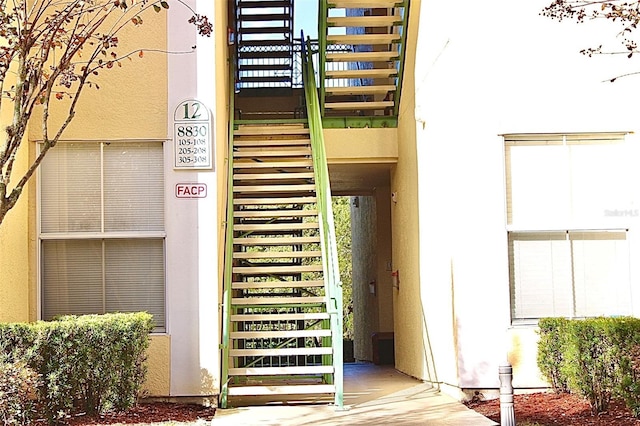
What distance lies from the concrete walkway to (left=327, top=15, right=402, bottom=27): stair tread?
507cm

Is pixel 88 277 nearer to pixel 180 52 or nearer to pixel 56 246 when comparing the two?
pixel 56 246

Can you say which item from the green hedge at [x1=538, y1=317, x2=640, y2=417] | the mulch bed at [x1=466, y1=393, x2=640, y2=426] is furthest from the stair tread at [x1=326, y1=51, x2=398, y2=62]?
the green hedge at [x1=538, y1=317, x2=640, y2=417]

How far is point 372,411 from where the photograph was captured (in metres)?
8.95

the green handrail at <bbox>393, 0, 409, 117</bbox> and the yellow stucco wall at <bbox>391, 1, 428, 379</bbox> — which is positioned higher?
the green handrail at <bbox>393, 0, 409, 117</bbox>

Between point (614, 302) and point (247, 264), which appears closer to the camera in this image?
point (614, 302)

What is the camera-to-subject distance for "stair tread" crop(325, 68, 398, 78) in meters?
13.0

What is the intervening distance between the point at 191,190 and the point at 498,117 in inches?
131

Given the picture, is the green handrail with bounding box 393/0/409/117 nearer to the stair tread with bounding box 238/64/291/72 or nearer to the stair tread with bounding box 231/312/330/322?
the stair tread with bounding box 238/64/291/72

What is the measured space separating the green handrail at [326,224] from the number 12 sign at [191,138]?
1.72 meters

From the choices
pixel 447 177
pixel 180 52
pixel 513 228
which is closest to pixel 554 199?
pixel 513 228

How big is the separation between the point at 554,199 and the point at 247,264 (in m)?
4.79

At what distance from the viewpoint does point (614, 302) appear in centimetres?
951

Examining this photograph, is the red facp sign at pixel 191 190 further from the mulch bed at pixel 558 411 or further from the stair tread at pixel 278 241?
the mulch bed at pixel 558 411

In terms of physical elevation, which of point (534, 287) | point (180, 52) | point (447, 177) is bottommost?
point (534, 287)
